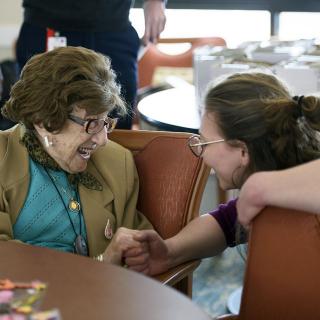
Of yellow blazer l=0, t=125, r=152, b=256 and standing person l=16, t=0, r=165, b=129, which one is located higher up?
standing person l=16, t=0, r=165, b=129

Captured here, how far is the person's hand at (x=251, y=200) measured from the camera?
1.21 metres

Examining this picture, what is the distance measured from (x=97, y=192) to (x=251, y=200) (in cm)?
73

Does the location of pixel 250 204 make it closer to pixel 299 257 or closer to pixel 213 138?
pixel 299 257

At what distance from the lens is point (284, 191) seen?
118cm

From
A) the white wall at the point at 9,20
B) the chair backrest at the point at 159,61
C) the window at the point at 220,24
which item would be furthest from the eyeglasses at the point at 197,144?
the white wall at the point at 9,20

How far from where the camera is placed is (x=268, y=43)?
8.98 ft

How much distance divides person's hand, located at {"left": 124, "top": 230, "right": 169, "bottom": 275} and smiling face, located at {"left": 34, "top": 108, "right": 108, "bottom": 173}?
299 mm

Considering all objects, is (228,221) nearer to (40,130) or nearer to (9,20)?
(40,130)

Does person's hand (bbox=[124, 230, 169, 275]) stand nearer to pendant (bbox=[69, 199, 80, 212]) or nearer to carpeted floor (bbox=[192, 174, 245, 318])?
pendant (bbox=[69, 199, 80, 212])

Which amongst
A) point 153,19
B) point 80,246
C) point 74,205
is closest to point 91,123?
point 74,205

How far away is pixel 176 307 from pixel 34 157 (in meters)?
0.86

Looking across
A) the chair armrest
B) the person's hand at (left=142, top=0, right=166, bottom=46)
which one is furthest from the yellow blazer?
the person's hand at (left=142, top=0, right=166, bottom=46)

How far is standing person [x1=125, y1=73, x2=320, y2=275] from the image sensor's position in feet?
4.70

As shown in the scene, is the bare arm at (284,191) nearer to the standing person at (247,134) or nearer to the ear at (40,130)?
the standing person at (247,134)
